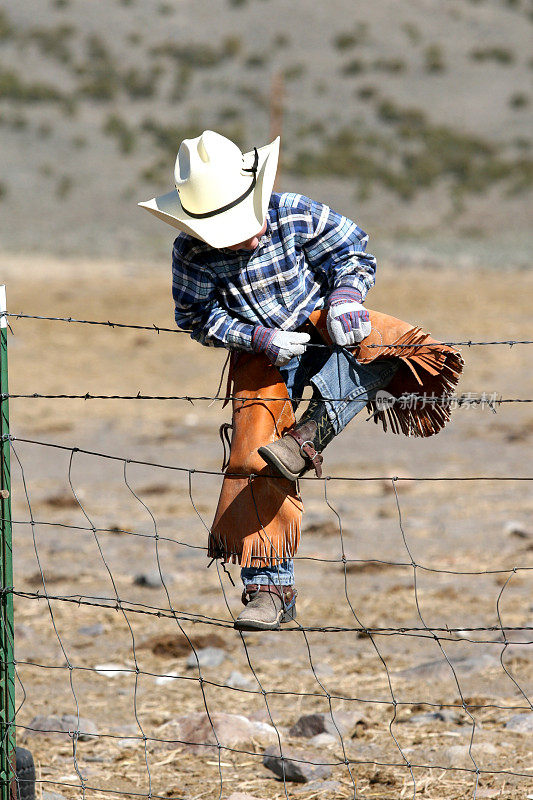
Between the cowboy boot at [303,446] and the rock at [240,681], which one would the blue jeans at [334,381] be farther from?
the rock at [240,681]

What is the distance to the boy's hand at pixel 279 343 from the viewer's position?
337 centimetres

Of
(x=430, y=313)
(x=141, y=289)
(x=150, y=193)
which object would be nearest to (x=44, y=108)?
(x=150, y=193)

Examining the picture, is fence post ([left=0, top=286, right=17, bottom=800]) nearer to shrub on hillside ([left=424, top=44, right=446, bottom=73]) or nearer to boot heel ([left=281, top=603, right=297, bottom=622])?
boot heel ([left=281, top=603, right=297, bottom=622])

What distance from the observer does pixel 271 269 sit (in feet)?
11.6

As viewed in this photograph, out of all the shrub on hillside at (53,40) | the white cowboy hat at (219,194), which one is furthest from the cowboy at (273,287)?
the shrub on hillside at (53,40)

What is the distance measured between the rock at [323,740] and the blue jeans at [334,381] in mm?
979

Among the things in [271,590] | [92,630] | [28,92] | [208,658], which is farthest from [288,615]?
[28,92]

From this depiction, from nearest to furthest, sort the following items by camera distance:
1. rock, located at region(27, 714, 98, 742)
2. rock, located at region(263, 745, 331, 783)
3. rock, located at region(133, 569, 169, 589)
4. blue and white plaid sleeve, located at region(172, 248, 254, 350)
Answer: blue and white plaid sleeve, located at region(172, 248, 254, 350) → rock, located at region(263, 745, 331, 783) → rock, located at region(27, 714, 98, 742) → rock, located at region(133, 569, 169, 589)

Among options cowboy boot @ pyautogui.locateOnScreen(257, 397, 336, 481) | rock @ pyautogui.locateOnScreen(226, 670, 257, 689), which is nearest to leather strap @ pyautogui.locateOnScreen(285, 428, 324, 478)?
cowboy boot @ pyautogui.locateOnScreen(257, 397, 336, 481)

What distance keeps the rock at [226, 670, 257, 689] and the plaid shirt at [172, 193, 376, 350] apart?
78.2 inches

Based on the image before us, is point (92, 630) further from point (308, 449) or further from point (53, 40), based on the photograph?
point (53, 40)

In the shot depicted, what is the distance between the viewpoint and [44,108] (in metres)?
38.0

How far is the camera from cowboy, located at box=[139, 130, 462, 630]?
11.1ft

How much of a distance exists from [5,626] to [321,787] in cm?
126
